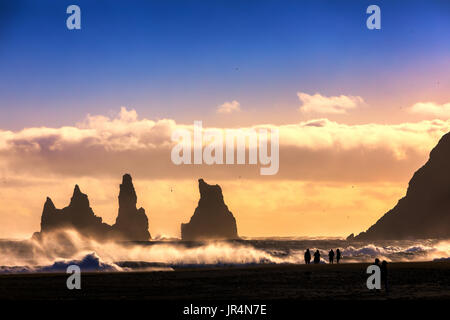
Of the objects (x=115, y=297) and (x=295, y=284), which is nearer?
(x=115, y=297)

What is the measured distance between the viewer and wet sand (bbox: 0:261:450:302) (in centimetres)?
3725

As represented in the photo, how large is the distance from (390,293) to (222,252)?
222ft

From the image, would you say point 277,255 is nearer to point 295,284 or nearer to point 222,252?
point 222,252

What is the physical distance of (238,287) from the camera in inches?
1705

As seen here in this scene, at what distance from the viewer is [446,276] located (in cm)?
5019

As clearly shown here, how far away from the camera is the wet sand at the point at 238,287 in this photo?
37.2 metres

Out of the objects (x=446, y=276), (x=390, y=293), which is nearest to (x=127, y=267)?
(x=446, y=276)
